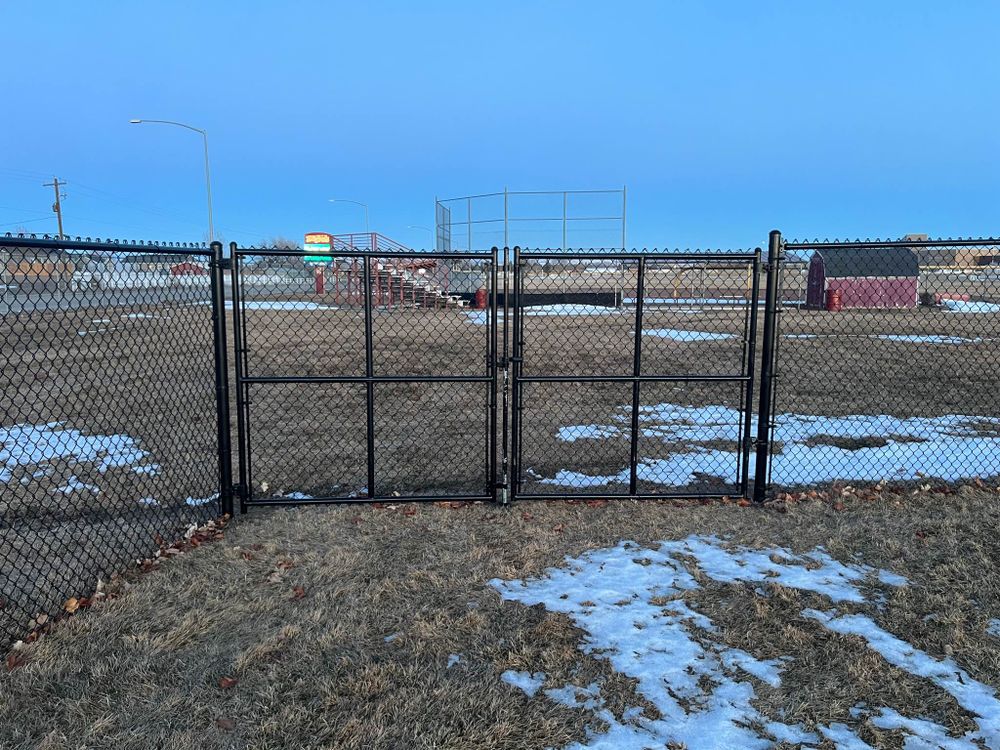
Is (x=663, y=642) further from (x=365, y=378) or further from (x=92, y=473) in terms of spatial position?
(x=92, y=473)

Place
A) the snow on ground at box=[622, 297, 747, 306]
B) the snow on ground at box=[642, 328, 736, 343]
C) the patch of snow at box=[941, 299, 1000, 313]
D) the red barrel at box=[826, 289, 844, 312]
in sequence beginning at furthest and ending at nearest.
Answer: the red barrel at box=[826, 289, 844, 312] < the snow on ground at box=[642, 328, 736, 343] < the patch of snow at box=[941, 299, 1000, 313] < the snow on ground at box=[622, 297, 747, 306]

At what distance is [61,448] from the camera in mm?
6238

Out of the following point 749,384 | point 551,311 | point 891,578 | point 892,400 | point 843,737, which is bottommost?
point 843,737

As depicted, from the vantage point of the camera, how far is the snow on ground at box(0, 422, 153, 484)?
5738 millimetres

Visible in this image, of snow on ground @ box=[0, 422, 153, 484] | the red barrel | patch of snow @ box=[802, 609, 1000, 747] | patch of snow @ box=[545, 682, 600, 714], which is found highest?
the red barrel

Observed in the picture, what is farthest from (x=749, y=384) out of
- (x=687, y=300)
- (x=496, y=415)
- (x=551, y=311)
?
(x=687, y=300)

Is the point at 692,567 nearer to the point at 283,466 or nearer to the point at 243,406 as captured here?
the point at 243,406

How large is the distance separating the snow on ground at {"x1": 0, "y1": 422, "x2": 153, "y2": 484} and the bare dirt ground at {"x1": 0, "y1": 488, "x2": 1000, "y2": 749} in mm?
2198

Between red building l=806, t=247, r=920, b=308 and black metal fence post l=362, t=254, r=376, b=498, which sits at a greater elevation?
red building l=806, t=247, r=920, b=308

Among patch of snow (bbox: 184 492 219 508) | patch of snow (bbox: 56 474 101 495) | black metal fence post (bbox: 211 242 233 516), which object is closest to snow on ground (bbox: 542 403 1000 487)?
black metal fence post (bbox: 211 242 233 516)

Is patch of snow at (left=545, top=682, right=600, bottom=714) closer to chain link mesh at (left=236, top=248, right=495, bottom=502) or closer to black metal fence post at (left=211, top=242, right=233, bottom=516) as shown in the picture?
chain link mesh at (left=236, top=248, right=495, bottom=502)

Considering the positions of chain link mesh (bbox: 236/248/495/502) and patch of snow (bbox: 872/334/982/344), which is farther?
patch of snow (bbox: 872/334/982/344)

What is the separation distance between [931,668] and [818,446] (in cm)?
385

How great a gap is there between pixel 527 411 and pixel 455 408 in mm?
888
